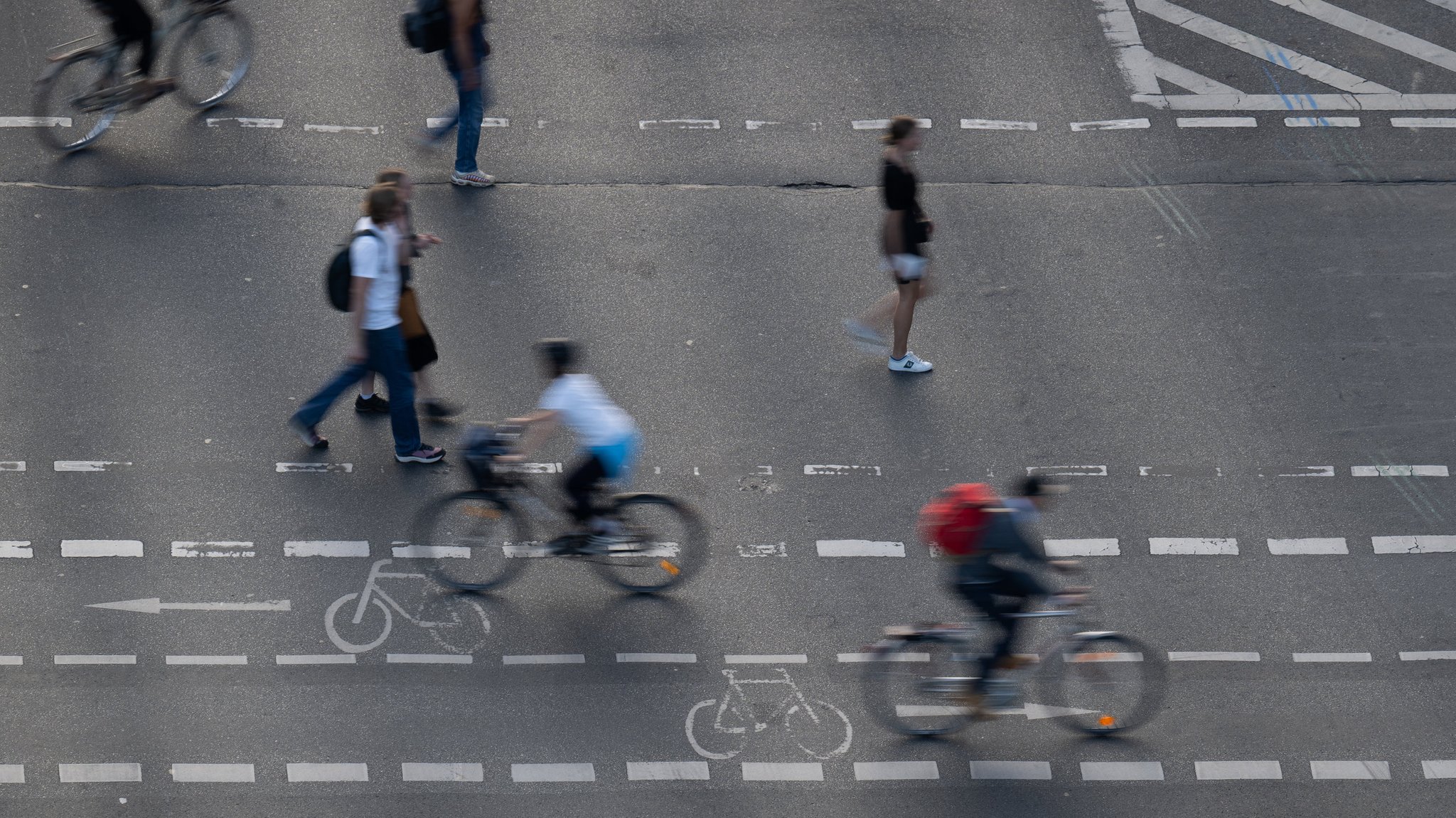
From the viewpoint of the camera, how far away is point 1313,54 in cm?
1405

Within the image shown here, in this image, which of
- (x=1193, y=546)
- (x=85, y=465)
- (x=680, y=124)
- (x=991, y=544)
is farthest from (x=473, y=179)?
(x=1193, y=546)

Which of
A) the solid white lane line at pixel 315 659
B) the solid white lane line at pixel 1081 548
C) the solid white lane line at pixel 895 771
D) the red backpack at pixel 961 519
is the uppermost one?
the red backpack at pixel 961 519

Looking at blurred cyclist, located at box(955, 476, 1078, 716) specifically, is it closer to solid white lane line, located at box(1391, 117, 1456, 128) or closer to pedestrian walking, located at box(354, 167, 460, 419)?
pedestrian walking, located at box(354, 167, 460, 419)

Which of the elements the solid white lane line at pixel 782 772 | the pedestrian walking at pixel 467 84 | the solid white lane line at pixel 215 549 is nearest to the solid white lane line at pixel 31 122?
the pedestrian walking at pixel 467 84

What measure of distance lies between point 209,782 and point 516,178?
19.5 ft

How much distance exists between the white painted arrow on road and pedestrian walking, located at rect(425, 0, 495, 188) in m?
4.48

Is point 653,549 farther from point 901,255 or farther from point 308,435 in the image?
point 901,255

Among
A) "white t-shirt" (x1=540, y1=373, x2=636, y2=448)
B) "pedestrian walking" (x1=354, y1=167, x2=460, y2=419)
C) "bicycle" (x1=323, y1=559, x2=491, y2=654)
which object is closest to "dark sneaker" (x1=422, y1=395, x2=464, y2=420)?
"pedestrian walking" (x1=354, y1=167, x2=460, y2=419)

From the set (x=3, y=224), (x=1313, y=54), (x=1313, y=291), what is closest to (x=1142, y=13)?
(x=1313, y=54)

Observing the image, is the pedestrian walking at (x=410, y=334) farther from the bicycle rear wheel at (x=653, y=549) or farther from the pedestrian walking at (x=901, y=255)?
the pedestrian walking at (x=901, y=255)

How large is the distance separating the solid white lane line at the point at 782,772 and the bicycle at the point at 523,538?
1395 millimetres

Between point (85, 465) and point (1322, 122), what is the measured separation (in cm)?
1064

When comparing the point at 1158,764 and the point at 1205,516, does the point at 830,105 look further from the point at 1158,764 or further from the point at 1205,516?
the point at 1158,764

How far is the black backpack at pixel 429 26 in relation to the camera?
1180cm
